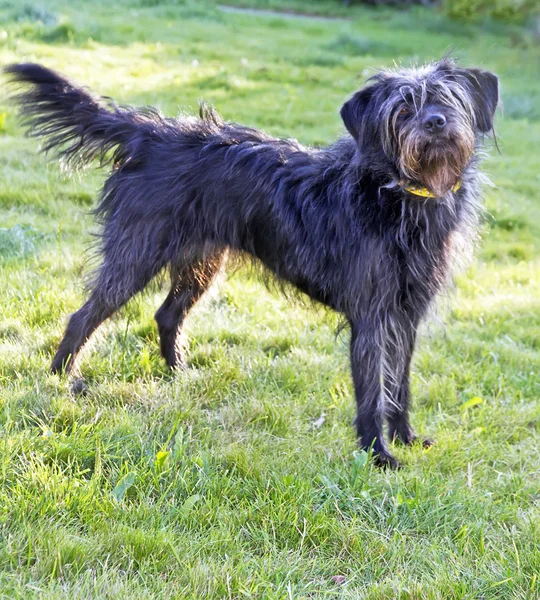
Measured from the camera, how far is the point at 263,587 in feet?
9.09

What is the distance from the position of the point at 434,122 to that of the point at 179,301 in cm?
201

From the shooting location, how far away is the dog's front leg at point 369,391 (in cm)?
383

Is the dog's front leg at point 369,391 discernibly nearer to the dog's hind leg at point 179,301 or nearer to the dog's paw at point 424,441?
the dog's paw at point 424,441

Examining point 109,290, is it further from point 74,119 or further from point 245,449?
point 245,449

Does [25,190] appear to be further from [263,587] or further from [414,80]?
[263,587]

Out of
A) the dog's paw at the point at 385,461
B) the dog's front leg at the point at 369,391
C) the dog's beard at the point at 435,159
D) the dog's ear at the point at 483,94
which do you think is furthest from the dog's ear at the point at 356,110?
the dog's paw at the point at 385,461

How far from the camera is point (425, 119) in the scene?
11.3ft

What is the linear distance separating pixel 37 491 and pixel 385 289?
5.97 ft

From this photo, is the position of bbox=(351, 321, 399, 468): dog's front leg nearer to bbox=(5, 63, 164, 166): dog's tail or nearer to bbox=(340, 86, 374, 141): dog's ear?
Result: bbox=(340, 86, 374, 141): dog's ear

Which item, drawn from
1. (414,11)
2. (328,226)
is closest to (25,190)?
(328,226)

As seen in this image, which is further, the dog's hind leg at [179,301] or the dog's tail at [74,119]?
the dog's hind leg at [179,301]

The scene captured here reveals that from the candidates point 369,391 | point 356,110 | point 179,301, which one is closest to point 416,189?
point 356,110

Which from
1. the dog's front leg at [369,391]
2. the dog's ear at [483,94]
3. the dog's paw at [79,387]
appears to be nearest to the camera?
the dog's ear at [483,94]

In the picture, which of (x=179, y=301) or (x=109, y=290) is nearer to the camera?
(x=109, y=290)
